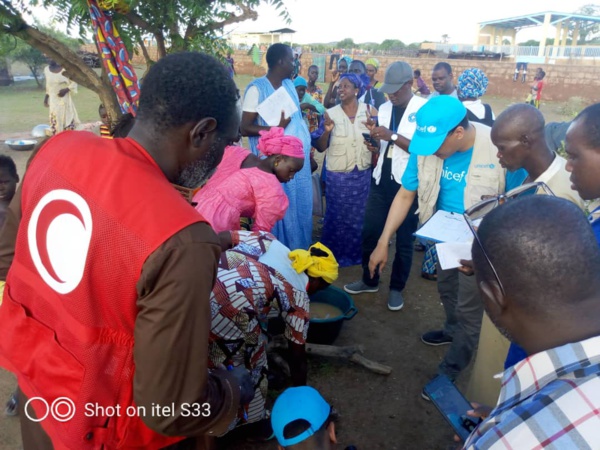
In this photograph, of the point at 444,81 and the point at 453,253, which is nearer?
the point at 453,253

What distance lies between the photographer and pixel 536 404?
952 millimetres

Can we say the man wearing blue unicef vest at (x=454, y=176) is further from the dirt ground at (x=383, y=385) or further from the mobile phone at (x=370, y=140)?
the mobile phone at (x=370, y=140)

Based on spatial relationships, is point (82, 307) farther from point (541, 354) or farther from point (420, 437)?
point (420, 437)

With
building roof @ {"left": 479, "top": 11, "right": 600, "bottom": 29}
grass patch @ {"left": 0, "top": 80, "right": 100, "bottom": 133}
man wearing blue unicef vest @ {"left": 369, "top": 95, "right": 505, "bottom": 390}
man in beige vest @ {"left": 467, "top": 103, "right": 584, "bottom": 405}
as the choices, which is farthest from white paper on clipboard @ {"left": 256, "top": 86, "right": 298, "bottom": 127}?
building roof @ {"left": 479, "top": 11, "right": 600, "bottom": 29}

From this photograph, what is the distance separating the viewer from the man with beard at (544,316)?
0.91 meters

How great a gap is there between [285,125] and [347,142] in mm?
743

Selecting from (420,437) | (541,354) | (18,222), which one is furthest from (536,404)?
(420,437)

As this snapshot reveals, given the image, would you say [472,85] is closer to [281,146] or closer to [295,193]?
[295,193]

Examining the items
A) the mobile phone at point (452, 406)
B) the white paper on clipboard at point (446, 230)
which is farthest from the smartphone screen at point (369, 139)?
the mobile phone at point (452, 406)

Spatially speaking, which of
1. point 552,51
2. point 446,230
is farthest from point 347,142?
point 552,51

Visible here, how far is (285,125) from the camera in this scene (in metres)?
4.20

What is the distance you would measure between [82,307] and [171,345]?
28 centimetres

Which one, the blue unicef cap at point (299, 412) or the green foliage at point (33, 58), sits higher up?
the green foliage at point (33, 58)

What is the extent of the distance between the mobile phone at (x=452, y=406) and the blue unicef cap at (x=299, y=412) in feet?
1.61
